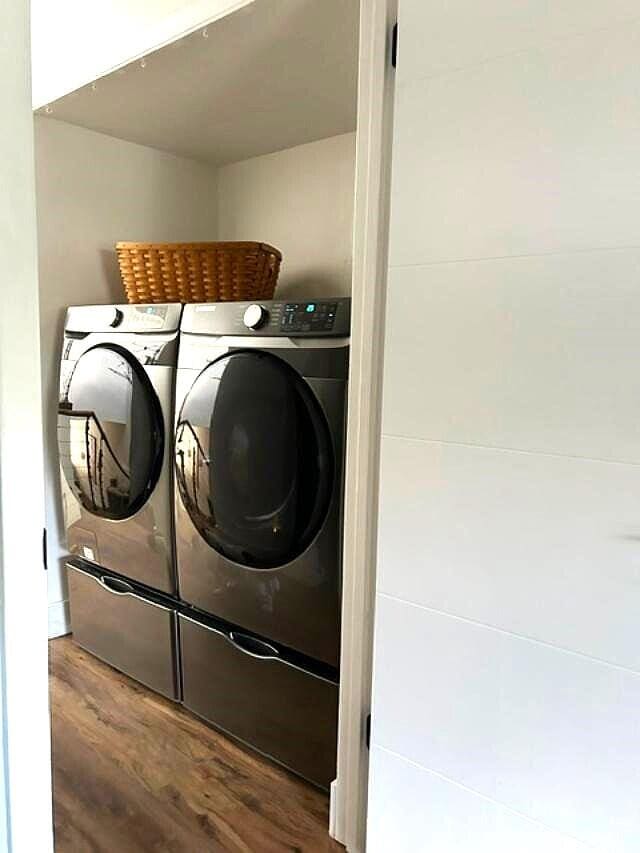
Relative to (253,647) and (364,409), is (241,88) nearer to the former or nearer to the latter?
(364,409)

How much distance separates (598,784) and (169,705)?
150 centimetres

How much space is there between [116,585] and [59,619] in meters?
0.54

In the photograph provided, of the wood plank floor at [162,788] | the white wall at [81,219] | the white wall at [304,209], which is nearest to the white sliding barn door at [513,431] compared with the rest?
the wood plank floor at [162,788]

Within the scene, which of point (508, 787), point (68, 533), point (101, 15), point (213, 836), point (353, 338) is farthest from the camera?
point (68, 533)

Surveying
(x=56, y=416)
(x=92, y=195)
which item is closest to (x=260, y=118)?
(x=92, y=195)

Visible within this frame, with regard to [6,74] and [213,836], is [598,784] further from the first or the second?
[6,74]

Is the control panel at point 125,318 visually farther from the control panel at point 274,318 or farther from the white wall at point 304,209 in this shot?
the white wall at point 304,209

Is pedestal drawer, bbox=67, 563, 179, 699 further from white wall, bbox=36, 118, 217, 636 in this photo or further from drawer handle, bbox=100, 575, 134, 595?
white wall, bbox=36, 118, 217, 636

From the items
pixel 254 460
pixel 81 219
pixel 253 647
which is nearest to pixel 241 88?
pixel 81 219

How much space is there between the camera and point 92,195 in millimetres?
2561

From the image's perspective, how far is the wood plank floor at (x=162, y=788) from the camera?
5.29ft

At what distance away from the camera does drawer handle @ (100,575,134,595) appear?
2285 mm

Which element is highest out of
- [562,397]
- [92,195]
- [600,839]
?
A: [92,195]

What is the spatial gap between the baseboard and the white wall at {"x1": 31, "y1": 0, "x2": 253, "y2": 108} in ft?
6.36
